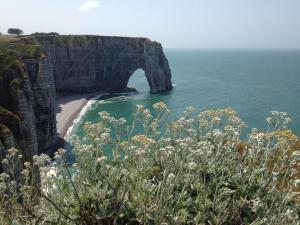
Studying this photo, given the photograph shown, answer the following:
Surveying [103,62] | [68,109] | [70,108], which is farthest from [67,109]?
[103,62]

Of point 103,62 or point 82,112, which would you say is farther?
point 103,62

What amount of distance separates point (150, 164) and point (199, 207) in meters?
1.94

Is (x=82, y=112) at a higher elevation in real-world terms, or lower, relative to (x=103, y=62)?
lower

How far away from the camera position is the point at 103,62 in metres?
137

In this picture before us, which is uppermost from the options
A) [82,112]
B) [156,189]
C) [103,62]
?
[156,189]

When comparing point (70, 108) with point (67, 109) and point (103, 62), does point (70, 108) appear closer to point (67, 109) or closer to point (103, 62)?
point (67, 109)

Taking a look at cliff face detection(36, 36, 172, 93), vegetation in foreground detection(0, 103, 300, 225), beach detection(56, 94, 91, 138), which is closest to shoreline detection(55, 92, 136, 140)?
beach detection(56, 94, 91, 138)

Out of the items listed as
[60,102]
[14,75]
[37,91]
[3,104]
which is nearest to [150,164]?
[3,104]

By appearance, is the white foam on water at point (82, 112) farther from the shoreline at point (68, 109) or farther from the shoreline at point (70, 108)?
the shoreline at point (68, 109)

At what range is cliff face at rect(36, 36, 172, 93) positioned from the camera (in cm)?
12738

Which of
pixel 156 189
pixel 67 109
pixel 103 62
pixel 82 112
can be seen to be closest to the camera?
pixel 156 189

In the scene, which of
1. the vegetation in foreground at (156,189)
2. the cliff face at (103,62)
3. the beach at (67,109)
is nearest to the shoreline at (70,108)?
the beach at (67,109)

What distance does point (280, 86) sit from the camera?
5969 inches

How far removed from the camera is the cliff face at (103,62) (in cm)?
12738
